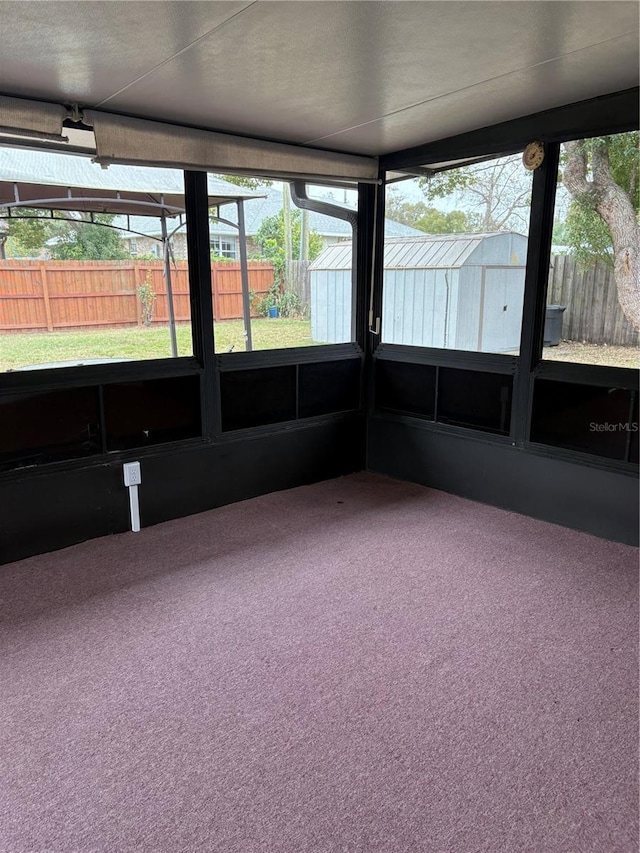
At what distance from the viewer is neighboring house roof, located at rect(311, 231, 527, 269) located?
3.48 m

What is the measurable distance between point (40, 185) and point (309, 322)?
1.77 meters

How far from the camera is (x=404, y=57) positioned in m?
2.14

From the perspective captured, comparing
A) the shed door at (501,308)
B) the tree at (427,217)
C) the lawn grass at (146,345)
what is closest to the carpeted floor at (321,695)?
the lawn grass at (146,345)

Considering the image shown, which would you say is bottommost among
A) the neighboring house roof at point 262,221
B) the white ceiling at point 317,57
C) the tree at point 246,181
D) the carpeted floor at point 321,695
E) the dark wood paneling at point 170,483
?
the carpeted floor at point 321,695

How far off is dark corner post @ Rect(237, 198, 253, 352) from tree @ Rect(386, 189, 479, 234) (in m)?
1.04

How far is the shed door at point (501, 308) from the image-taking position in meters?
3.32

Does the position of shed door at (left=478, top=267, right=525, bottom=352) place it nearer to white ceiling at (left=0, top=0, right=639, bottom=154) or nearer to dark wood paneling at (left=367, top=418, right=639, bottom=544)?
dark wood paneling at (left=367, top=418, right=639, bottom=544)

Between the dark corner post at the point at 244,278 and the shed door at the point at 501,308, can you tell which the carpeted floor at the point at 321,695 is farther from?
the dark corner post at the point at 244,278

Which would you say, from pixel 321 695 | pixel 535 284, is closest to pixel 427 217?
pixel 535 284

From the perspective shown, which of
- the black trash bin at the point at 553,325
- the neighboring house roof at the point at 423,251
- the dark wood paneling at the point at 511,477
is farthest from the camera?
the neighboring house roof at the point at 423,251

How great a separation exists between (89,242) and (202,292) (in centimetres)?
64

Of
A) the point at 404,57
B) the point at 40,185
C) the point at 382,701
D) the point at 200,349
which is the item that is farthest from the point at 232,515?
the point at 404,57

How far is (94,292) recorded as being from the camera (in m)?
3.07

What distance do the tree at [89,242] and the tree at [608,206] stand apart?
239 cm
